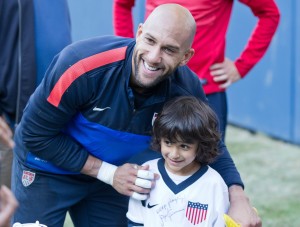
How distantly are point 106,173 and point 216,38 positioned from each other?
3.74ft

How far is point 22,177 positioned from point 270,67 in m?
4.23

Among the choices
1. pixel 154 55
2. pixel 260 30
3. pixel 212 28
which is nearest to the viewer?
pixel 154 55

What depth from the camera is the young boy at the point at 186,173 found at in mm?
2980

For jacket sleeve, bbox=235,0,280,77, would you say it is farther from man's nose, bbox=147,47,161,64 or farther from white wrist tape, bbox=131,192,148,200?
white wrist tape, bbox=131,192,148,200

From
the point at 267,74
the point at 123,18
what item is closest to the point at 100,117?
the point at 123,18

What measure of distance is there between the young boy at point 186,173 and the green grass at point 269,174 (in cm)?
186

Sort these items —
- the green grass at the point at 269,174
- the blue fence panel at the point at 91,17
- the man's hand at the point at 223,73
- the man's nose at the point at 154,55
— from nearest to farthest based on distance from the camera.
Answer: the man's nose at the point at 154,55, the man's hand at the point at 223,73, the green grass at the point at 269,174, the blue fence panel at the point at 91,17

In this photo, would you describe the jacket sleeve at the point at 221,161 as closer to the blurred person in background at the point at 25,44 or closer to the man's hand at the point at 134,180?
the man's hand at the point at 134,180

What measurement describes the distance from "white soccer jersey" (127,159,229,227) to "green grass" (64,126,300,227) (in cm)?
184

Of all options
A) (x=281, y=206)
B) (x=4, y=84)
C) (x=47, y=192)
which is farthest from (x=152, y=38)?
(x=281, y=206)

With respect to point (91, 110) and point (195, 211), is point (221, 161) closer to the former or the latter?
point (195, 211)

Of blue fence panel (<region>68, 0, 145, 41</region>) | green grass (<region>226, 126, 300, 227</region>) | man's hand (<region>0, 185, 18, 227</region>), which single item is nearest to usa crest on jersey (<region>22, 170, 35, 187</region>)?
man's hand (<region>0, 185, 18, 227</region>)

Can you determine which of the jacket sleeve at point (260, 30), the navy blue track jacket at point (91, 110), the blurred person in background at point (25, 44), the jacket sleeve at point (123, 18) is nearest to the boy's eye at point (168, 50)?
the navy blue track jacket at point (91, 110)

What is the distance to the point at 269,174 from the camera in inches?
236
